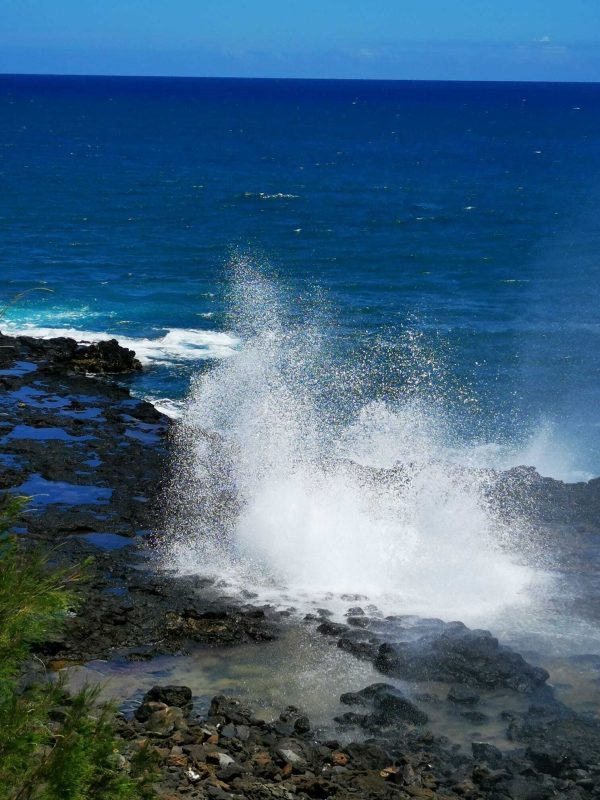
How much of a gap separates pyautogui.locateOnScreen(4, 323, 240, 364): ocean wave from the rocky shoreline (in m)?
12.0

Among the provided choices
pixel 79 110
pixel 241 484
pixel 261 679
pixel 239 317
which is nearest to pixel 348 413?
pixel 241 484

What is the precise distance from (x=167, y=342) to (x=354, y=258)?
22.7 m

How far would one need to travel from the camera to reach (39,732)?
370 inches

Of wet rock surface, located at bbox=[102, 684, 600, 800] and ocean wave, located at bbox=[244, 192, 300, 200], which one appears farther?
ocean wave, located at bbox=[244, 192, 300, 200]

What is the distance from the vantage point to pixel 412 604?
71.2ft

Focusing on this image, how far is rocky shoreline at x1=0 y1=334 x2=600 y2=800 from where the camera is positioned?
15055mm

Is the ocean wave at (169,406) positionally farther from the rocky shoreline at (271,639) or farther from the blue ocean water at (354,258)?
the rocky shoreline at (271,639)

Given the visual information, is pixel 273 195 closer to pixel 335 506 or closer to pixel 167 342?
pixel 167 342

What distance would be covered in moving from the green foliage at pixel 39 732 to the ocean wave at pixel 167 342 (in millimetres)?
30632

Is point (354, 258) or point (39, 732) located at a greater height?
point (354, 258)

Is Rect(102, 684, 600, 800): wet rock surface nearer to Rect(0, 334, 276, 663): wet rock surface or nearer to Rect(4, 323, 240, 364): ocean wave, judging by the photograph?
Rect(0, 334, 276, 663): wet rock surface

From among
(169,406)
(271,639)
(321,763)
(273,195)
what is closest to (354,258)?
(273,195)

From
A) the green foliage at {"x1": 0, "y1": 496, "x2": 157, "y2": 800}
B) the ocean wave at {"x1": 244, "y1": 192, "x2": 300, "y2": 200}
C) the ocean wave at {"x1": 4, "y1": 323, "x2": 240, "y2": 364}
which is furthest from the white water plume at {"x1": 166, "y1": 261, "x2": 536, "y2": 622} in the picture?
the ocean wave at {"x1": 244, "y1": 192, "x2": 300, "y2": 200}

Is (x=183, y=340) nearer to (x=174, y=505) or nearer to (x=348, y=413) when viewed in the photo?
(x=348, y=413)
